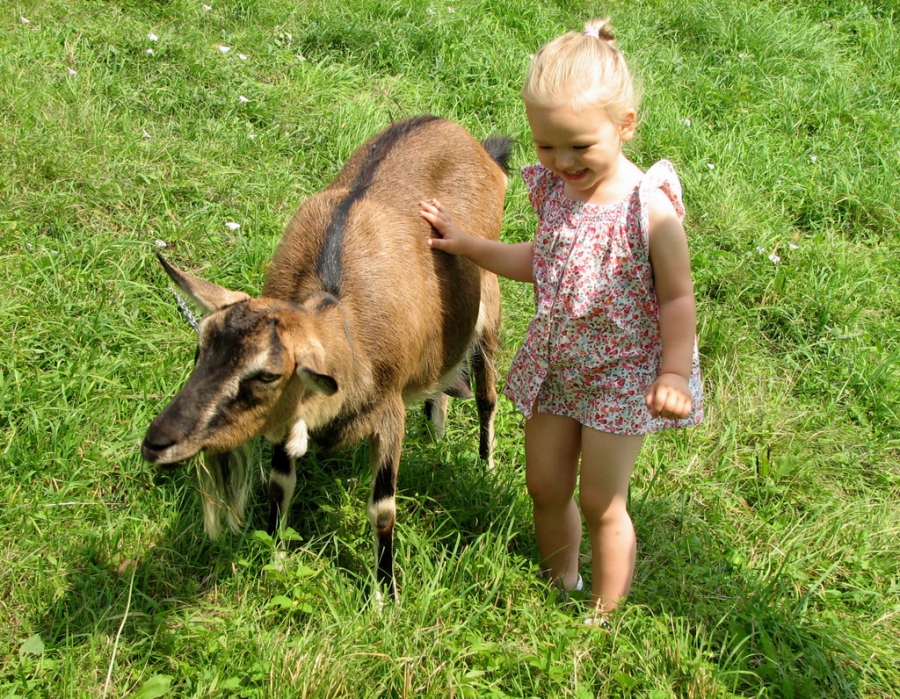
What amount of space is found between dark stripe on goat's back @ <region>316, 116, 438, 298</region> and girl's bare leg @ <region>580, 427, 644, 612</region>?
111cm

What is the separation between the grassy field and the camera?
317 cm

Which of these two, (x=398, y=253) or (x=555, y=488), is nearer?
(x=555, y=488)

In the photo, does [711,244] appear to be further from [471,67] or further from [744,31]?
[744,31]

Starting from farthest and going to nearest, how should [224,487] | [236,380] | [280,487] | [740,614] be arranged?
[280,487] → [740,614] → [224,487] → [236,380]

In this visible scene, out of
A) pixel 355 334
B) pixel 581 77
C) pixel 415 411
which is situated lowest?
pixel 415 411

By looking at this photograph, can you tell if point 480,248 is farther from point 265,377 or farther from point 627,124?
point 265,377

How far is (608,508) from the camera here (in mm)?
3221

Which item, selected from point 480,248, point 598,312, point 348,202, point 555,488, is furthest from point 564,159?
point 555,488

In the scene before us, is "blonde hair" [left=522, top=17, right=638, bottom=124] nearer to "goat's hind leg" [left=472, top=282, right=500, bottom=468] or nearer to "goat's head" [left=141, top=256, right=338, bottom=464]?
"goat's head" [left=141, top=256, right=338, bottom=464]

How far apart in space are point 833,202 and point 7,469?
17.2 feet

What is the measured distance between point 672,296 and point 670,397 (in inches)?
13.0

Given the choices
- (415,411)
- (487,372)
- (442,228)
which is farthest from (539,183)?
(415,411)

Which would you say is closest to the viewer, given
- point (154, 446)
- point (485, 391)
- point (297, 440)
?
point (154, 446)

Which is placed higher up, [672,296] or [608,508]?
[672,296]
